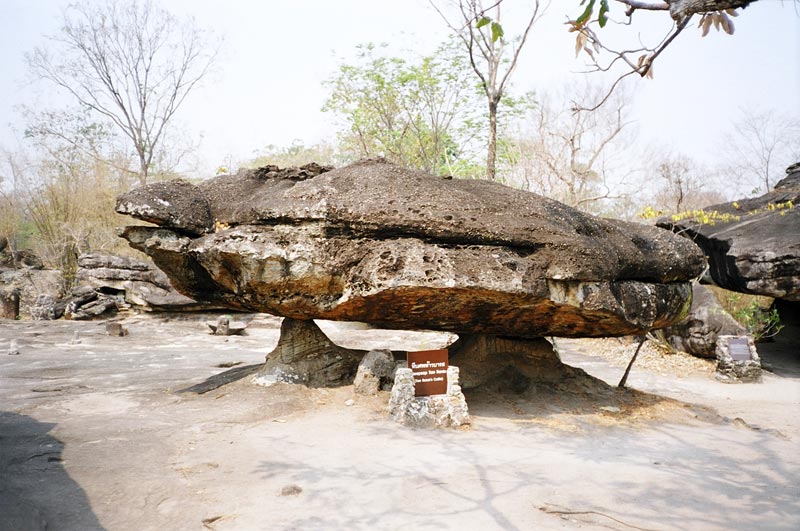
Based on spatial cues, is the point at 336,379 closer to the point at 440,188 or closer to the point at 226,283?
the point at 226,283

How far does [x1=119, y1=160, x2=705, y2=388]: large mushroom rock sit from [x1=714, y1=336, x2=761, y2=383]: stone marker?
4.24 metres

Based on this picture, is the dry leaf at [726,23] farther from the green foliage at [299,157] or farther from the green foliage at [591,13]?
the green foliage at [299,157]

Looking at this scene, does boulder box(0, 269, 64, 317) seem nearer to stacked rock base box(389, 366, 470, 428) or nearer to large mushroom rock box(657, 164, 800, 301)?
stacked rock base box(389, 366, 470, 428)

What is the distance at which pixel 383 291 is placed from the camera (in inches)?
260

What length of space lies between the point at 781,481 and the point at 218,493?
4.85 meters

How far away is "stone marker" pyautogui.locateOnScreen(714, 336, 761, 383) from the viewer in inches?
436

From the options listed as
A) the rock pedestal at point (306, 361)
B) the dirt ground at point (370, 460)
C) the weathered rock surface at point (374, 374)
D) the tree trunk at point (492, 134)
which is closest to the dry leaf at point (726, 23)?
the dirt ground at point (370, 460)

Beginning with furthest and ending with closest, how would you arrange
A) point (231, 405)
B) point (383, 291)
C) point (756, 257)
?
point (756, 257), point (231, 405), point (383, 291)

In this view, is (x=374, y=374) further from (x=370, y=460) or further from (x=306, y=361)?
(x=370, y=460)

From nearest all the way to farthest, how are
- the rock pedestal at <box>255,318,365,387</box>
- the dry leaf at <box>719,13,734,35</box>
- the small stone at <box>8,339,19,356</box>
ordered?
the dry leaf at <box>719,13,734,35</box>
the rock pedestal at <box>255,318,365,387</box>
the small stone at <box>8,339,19,356</box>

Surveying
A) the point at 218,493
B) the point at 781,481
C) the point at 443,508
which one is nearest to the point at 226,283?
the point at 218,493

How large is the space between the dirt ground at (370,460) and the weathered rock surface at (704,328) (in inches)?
108

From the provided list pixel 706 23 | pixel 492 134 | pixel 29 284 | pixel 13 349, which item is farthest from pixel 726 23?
pixel 29 284

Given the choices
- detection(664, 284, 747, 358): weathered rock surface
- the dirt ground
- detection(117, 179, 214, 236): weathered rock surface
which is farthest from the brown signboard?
detection(664, 284, 747, 358): weathered rock surface
